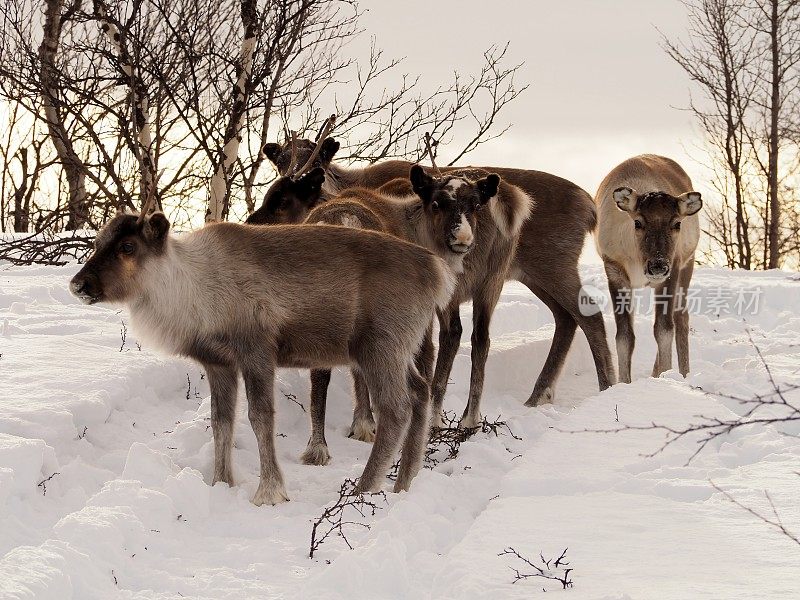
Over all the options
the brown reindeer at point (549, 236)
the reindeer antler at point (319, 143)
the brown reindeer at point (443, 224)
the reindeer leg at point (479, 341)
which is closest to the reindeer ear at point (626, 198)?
the brown reindeer at point (549, 236)

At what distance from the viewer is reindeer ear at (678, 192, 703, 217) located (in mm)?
10008

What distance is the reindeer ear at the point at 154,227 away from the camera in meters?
5.82

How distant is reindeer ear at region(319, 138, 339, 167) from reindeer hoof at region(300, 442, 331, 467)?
3602 millimetres

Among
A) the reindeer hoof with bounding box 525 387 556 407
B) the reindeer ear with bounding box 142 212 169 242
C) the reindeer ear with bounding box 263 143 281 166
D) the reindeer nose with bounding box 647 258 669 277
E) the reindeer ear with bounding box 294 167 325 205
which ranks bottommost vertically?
the reindeer hoof with bounding box 525 387 556 407

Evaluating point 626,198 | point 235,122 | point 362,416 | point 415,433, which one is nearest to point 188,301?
point 415,433

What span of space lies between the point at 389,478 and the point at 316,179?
108 inches

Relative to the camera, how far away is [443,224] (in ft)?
25.1

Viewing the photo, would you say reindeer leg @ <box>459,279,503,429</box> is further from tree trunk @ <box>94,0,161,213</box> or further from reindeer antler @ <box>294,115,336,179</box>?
tree trunk @ <box>94,0,161,213</box>

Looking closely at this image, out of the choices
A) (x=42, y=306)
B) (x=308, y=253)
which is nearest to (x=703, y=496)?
(x=308, y=253)

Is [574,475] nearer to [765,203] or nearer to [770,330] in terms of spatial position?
[770,330]

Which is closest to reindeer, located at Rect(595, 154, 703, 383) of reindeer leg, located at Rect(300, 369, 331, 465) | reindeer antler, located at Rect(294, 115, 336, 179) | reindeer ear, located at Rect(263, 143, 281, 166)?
reindeer antler, located at Rect(294, 115, 336, 179)

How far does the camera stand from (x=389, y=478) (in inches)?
250

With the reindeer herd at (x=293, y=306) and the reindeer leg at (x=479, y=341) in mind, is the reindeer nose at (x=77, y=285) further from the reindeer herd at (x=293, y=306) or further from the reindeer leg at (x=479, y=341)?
the reindeer leg at (x=479, y=341)

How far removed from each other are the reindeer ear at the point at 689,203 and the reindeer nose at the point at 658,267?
629mm
